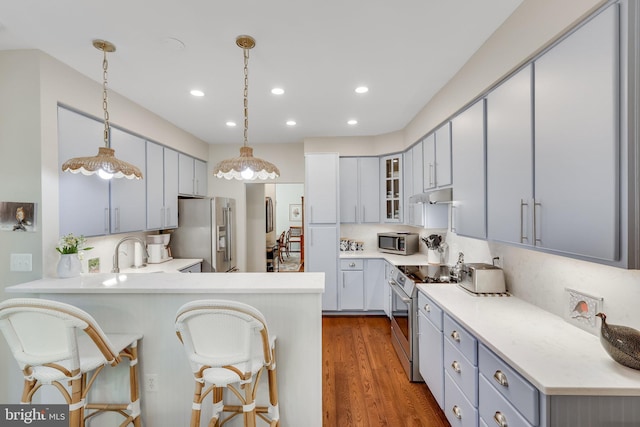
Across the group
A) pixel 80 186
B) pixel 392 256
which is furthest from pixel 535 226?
pixel 80 186

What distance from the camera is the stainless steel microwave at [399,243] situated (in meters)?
4.01

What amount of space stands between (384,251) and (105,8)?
3870mm

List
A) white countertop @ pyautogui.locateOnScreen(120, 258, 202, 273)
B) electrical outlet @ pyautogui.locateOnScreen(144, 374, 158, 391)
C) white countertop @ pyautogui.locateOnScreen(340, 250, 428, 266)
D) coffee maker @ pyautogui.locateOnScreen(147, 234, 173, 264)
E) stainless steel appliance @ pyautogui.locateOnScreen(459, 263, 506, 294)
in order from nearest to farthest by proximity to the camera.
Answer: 1. electrical outlet @ pyautogui.locateOnScreen(144, 374, 158, 391)
2. stainless steel appliance @ pyautogui.locateOnScreen(459, 263, 506, 294)
3. white countertop @ pyautogui.locateOnScreen(120, 258, 202, 273)
4. coffee maker @ pyautogui.locateOnScreen(147, 234, 173, 264)
5. white countertop @ pyautogui.locateOnScreen(340, 250, 428, 266)

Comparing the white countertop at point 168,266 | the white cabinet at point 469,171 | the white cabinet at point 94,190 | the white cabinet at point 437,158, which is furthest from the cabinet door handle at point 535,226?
the white countertop at point 168,266

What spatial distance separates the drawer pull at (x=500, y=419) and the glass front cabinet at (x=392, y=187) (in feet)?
9.45

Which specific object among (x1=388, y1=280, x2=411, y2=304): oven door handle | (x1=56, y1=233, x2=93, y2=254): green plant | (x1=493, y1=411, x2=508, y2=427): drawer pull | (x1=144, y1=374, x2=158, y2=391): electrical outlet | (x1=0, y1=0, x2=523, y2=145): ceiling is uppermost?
(x1=0, y1=0, x2=523, y2=145): ceiling

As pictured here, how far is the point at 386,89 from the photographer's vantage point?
2.67m

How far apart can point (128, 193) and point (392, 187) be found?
3.28 m

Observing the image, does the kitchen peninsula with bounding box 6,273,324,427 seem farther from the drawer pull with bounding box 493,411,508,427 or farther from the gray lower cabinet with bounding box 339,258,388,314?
the gray lower cabinet with bounding box 339,258,388,314

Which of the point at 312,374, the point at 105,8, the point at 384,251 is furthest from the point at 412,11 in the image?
the point at 384,251

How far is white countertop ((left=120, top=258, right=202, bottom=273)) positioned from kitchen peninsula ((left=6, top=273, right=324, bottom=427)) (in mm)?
1213

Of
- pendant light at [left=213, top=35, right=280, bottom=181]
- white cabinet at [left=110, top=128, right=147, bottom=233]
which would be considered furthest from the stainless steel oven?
white cabinet at [left=110, top=128, right=147, bottom=233]

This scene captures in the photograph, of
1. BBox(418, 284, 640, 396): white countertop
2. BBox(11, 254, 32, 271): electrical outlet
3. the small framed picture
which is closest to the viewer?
BBox(418, 284, 640, 396): white countertop

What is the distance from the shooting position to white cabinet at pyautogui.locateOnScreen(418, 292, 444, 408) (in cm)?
205
